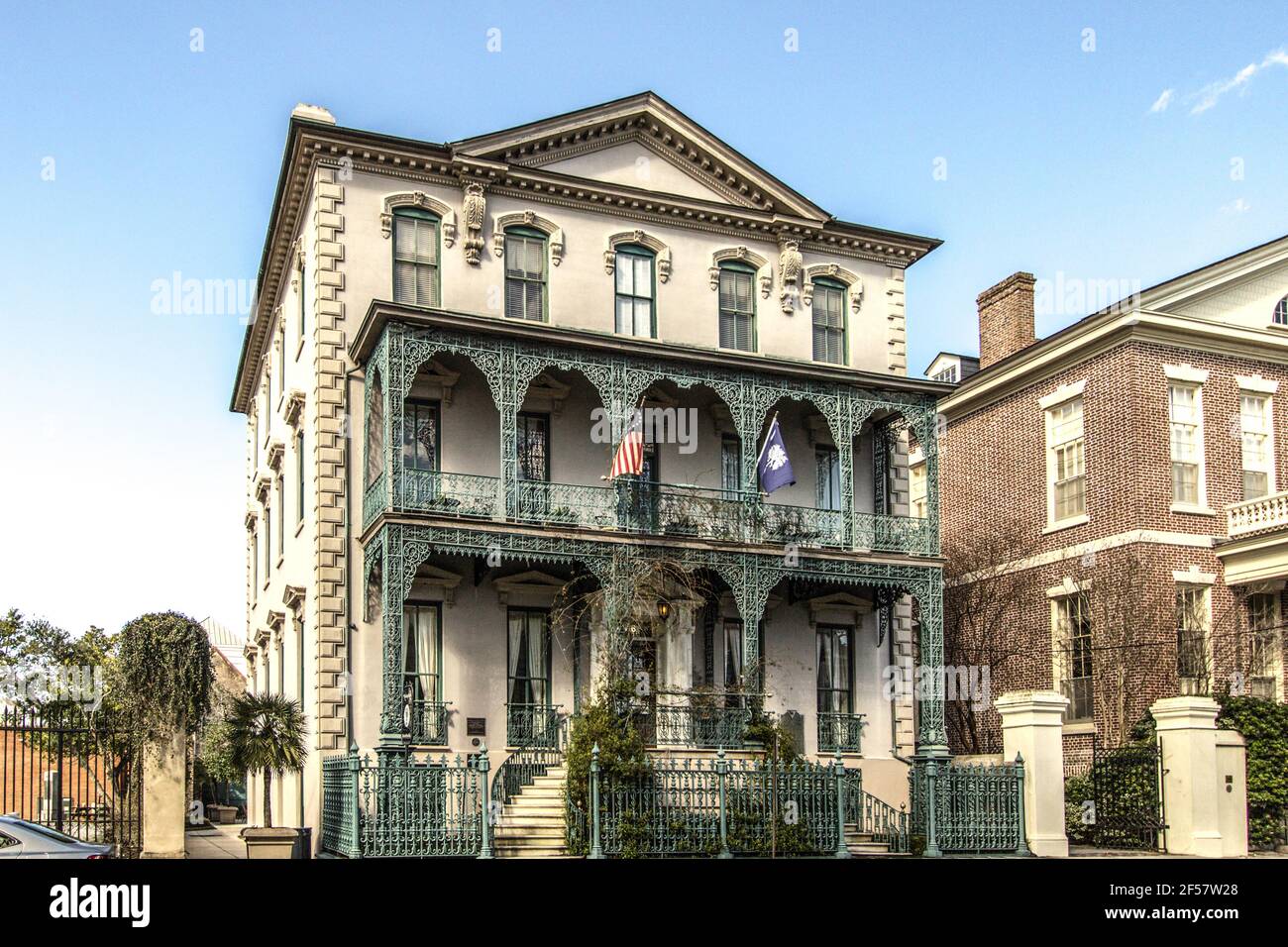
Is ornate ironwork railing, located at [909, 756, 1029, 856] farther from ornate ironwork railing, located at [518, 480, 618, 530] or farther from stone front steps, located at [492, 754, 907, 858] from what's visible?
ornate ironwork railing, located at [518, 480, 618, 530]

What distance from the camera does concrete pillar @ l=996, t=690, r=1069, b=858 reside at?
22219 millimetres

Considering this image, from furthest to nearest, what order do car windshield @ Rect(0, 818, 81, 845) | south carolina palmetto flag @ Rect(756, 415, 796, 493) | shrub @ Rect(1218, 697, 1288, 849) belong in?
south carolina palmetto flag @ Rect(756, 415, 796, 493) → shrub @ Rect(1218, 697, 1288, 849) → car windshield @ Rect(0, 818, 81, 845)

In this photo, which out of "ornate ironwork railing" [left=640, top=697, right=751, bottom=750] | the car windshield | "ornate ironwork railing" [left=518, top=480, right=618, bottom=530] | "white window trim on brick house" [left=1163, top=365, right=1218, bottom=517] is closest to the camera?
the car windshield

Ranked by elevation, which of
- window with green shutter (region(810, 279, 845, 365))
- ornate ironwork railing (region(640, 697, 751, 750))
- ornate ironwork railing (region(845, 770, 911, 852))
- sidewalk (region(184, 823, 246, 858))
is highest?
window with green shutter (region(810, 279, 845, 365))

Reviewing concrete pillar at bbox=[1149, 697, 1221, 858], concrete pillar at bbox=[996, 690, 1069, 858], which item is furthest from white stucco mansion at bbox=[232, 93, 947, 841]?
concrete pillar at bbox=[1149, 697, 1221, 858]

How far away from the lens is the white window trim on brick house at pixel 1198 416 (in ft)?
95.1

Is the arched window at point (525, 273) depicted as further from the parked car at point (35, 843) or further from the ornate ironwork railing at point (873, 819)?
the parked car at point (35, 843)

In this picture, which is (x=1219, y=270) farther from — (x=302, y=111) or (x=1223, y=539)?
(x=302, y=111)

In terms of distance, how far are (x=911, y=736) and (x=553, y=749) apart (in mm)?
7445

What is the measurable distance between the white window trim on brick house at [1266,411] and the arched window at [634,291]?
41.1 feet

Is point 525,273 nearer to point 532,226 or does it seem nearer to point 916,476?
point 532,226

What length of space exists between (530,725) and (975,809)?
7.30 m

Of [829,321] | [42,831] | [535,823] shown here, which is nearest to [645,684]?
[535,823]

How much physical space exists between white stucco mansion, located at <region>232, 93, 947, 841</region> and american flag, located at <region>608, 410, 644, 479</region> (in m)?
0.93
